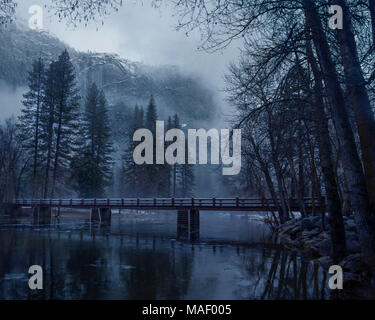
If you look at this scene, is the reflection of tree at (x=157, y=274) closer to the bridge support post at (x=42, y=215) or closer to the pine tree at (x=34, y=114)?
the bridge support post at (x=42, y=215)

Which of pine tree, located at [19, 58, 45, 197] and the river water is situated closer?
the river water

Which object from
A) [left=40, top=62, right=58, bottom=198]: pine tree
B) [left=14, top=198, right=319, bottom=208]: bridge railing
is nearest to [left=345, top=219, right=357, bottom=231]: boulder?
[left=14, top=198, right=319, bottom=208]: bridge railing

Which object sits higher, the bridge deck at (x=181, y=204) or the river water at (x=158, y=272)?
the bridge deck at (x=181, y=204)

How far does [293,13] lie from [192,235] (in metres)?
16.2

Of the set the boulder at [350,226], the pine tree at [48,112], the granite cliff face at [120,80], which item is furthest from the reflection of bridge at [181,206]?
the granite cliff face at [120,80]

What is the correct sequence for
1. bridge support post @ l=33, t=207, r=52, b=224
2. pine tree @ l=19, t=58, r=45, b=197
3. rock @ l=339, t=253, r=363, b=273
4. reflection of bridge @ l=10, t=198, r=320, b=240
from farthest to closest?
pine tree @ l=19, t=58, r=45, b=197 < bridge support post @ l=33, t=207, r=52, b=224 < reflection of bridge @ l=10, t=198, r=320, b=240 < rock @ l=339, t=253, r=363, b=273

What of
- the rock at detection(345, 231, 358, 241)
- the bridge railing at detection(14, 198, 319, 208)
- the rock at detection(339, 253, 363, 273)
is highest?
the bridge railing at detection(14, 198, 319, 208)

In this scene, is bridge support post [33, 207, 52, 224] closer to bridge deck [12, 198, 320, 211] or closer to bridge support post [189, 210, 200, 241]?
bridge deck [12, 198, 320, 211]

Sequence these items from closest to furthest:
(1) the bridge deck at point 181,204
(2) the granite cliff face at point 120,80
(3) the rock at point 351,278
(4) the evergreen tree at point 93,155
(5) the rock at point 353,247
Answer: (3) the rock at point 351,278, (5) the rock at point 353,247, (1) the bridge deck at point 181,204, (4) the evergreen tree at point 93,155, (2) the granite cliff face at point 120,80

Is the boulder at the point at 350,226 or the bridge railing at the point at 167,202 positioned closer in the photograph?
the boulder at the point at 350,226

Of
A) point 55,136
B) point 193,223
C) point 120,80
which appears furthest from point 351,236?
point 120,80

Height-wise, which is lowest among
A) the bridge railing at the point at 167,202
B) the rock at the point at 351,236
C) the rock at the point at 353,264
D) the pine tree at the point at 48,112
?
the rock at the point at 353,264

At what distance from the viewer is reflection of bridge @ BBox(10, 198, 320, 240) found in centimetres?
2134

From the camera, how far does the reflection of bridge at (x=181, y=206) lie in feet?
70.0
